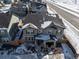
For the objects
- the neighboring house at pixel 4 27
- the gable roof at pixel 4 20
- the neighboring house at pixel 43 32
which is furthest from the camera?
the gable roof at pixel 4 20

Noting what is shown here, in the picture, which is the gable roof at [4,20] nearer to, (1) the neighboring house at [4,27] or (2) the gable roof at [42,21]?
(1) the neighboring house at [4,27]

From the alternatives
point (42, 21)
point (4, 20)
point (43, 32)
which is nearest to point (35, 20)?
point (42, 21)

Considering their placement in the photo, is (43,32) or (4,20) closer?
(43,32)

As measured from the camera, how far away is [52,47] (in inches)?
758

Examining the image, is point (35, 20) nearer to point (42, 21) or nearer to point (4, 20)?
point (42, 21)

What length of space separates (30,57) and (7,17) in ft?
23.5

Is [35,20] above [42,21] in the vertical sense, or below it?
above

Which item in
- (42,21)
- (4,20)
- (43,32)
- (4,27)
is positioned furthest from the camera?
(42,21)

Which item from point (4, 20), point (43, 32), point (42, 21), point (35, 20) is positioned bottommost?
point (43, 32)

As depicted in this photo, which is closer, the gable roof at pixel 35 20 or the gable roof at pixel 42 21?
the gable roof at pixel 42 21

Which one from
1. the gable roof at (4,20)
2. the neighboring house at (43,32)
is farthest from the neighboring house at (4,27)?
the neighboring house at (43,32)

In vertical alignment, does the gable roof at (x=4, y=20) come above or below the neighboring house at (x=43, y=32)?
above

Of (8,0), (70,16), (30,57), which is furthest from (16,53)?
(8,0)

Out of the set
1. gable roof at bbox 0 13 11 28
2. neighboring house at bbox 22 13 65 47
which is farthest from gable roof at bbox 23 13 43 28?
gable roof at bbox 0 13 11 28
